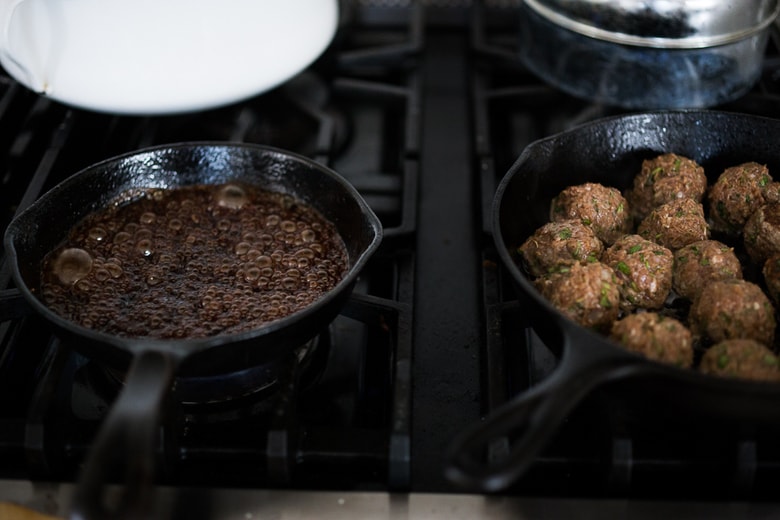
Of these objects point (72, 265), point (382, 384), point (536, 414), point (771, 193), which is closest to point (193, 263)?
point (72, 265)

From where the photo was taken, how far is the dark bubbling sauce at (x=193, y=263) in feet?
2.92

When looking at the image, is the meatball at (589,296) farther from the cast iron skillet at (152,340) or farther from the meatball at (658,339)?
the cast iron skillet at (152,340)

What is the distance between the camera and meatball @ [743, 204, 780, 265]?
962mm

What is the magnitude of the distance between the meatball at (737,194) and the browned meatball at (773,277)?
0.11 m

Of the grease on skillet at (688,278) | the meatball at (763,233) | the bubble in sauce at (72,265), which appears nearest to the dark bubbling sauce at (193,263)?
the bubble in sauce at (72,265)

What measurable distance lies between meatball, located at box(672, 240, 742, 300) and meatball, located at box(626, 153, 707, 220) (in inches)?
4.1

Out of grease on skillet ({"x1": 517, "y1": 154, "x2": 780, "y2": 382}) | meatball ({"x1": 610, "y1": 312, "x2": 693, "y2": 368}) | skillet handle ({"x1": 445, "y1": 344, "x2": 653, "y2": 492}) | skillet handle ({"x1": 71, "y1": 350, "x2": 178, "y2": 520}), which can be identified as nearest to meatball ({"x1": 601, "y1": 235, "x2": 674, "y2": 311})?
grease on skillet ({"x1": 517, "y1": 154, "x2": 780, "y2": 382})

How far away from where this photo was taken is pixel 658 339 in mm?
792

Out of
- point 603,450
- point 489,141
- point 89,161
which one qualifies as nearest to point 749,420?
point 603,450

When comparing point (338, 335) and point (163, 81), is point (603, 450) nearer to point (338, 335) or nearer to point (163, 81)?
point (338, 335)

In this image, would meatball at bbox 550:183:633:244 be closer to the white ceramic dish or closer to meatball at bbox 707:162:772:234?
meatball at bbox 707:162:772:234

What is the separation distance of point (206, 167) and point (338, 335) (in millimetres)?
279

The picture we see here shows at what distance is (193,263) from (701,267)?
575mm

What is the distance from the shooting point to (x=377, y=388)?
3.15 ft
